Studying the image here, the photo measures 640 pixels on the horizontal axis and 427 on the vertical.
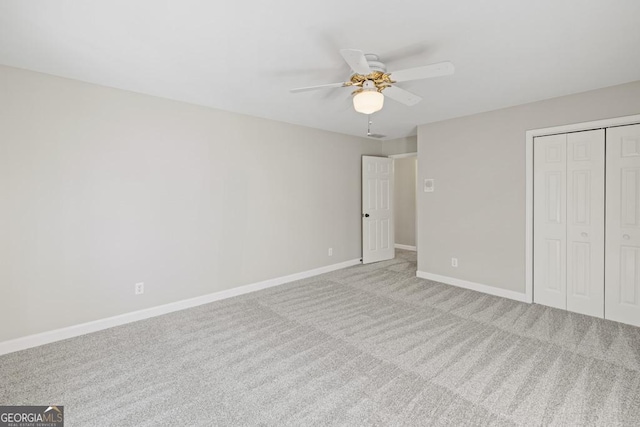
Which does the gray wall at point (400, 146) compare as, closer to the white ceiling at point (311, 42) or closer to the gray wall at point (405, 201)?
the gray wall at point (405, 201)

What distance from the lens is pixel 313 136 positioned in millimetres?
4879

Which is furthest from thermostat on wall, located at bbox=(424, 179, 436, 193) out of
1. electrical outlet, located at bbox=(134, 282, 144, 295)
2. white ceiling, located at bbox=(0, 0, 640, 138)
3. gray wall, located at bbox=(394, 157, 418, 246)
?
electrical outlet, located at bbox=(134, 282, 144, 295)

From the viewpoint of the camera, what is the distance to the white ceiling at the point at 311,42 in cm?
181

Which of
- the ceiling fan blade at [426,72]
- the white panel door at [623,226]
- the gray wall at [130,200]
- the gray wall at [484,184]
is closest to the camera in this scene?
the ceiling fan blade at [426,72]

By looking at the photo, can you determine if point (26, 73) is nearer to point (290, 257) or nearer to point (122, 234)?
point (122, 234)

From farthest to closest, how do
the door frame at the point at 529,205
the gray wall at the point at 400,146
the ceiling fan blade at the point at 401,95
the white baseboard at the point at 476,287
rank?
the gray wall at the point at 400,146, the white baseboard at the point at 476,287, the door frame at the point at 529,205, the ceiling fan blade at the point at 401,95

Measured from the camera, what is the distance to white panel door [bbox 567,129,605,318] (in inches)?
127

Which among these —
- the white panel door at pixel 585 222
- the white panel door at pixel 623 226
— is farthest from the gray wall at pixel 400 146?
the white panel door at pixel 623 226

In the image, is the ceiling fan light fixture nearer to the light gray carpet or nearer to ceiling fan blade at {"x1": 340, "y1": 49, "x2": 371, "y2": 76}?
ceiling fan blade at {"x1": 340, "y1": 49, "x2": 371, "y2": 76}

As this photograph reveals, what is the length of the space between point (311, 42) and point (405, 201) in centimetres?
569

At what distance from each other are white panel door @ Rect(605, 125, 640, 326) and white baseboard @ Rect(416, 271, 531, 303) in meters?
0.82

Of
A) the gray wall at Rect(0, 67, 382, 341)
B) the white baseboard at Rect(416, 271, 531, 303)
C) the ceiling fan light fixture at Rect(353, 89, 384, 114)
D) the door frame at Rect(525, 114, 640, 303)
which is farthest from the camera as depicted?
the white baseboard at Rect(416, 271, 531, 303)

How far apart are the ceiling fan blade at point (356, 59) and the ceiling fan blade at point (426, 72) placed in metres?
0.22

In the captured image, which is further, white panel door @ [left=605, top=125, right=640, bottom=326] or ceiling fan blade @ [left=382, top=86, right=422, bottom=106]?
white panel door @ [left=605, top=125, right=640, bottom=326]
